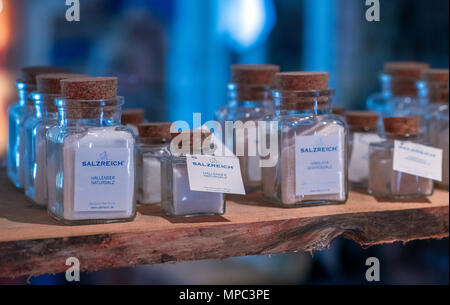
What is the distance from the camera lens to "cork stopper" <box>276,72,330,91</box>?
1.19m

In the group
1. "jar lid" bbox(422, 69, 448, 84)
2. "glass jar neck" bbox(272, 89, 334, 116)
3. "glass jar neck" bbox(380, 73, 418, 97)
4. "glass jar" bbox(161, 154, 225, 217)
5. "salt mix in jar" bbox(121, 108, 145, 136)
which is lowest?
"glass jar" bbox(161, 154, 225, 217)

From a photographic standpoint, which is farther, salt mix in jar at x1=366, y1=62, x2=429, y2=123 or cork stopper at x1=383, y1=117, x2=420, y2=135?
salt mix in jar at x1=366, y1=62, x2=429, y2=123

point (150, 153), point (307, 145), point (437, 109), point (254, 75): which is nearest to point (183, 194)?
point (150, 153)

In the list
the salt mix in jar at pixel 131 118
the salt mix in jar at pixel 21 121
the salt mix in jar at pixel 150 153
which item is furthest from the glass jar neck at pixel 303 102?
the salt mix in jar at pixel 21 121

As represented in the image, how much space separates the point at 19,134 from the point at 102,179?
36 cm

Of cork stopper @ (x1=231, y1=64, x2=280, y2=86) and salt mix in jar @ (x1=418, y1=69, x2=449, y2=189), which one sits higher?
cork stopper @ (x1=231, y1=64, x2=280, y2=86)

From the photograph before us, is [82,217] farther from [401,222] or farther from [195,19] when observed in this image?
[195,19]

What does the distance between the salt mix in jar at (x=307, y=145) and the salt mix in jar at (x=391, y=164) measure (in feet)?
0.36

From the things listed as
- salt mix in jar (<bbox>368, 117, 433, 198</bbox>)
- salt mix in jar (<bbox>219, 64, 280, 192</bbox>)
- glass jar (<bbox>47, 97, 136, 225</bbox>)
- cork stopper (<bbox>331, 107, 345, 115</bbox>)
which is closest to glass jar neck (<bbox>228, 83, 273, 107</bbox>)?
salt mix in jar (<bbox>219, 64, 280, 192</bbox>)

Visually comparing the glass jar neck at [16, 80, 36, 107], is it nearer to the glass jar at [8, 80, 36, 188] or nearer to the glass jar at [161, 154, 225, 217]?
the glass jar at [8, 80, 36, 188]

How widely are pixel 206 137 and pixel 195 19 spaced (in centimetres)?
163

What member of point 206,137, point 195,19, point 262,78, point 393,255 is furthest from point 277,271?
point 206,137

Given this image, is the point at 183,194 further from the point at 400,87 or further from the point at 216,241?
the point at 400,87

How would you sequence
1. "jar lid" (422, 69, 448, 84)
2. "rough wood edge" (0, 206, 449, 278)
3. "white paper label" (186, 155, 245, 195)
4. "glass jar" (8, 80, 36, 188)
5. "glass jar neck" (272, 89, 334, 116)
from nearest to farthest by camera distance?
1. "rough wood edge" (0, 206, 449, 278)
2. "white paper label" (186, 155, 245, 195)
3. "glass jar neck" (272, 89, 334, 116)
4. "glass jar" (8, 80, 36, 188)
5. "jar lid" (422, 69, 448, 84)
